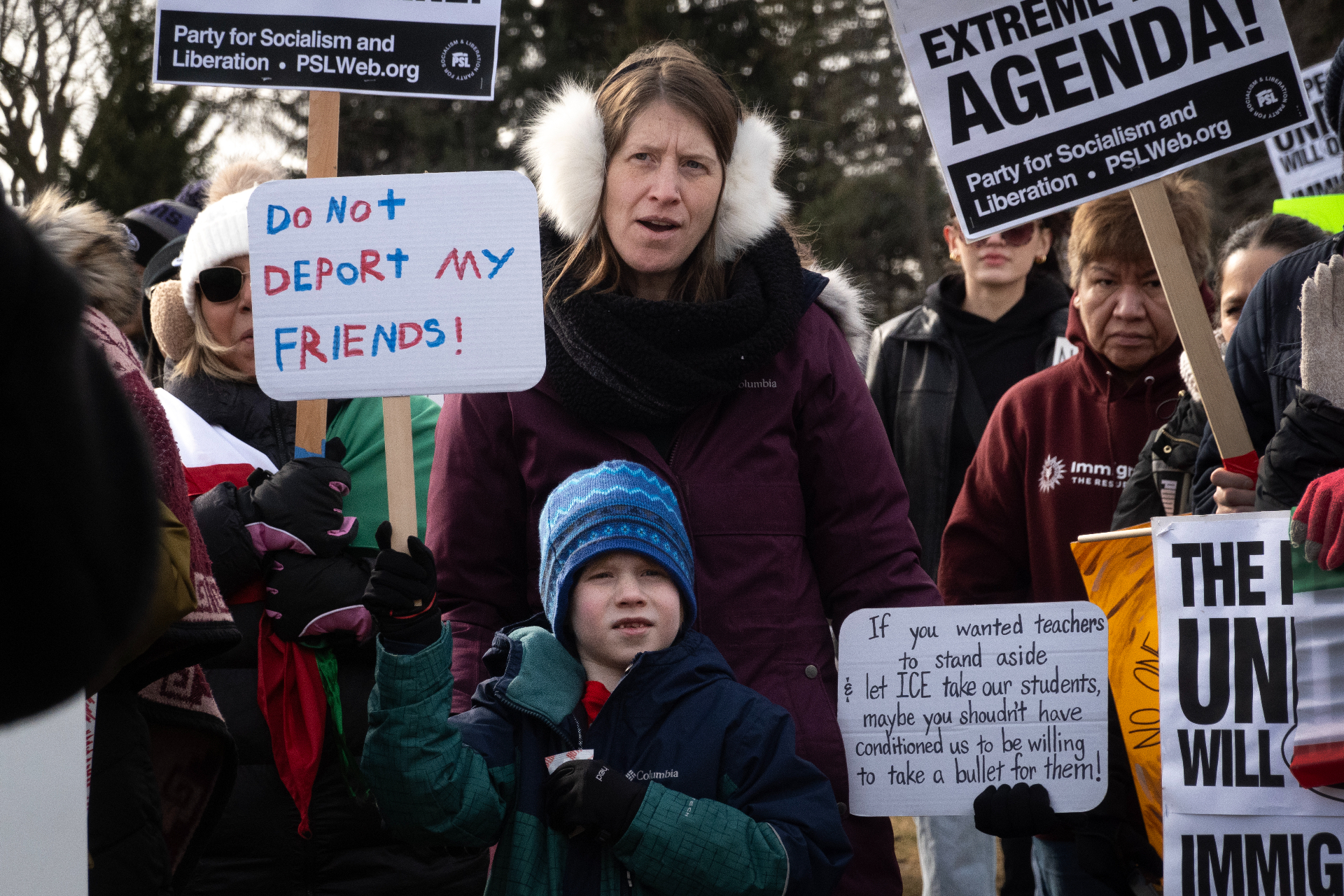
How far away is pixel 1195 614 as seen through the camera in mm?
2471

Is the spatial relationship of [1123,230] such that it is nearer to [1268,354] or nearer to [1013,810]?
[1268,354]

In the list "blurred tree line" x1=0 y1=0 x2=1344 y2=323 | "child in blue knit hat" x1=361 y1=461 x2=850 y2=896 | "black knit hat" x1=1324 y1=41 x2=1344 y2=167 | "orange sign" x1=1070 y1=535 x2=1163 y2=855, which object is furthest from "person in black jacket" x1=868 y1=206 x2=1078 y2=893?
"blurred tree line" x1=0 y1=0 x2=1344 y2=323

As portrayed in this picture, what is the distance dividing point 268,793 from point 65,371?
219 cm

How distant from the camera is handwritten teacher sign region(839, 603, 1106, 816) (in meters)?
2.39

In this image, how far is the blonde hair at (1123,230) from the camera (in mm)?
3627

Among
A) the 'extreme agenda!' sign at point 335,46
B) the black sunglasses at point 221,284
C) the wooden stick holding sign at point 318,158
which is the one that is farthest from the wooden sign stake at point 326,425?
the black sunglasses at point 221,284

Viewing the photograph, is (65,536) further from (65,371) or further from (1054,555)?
(1054,555)

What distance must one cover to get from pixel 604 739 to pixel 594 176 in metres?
1.04

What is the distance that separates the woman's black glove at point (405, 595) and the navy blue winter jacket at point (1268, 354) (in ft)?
4.90

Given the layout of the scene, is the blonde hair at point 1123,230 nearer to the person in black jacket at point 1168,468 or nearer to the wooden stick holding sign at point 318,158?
the person in black jacket at point 1168,468

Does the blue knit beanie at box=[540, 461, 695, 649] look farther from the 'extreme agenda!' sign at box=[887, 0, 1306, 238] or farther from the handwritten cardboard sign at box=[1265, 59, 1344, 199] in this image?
the handwritten cardboard sign at box=[1265, 59, 1344, 199]

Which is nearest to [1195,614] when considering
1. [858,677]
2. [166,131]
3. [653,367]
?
[858,677]

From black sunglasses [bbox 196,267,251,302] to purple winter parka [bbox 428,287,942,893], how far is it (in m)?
0.79

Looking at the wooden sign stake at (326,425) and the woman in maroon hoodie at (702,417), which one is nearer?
the wooden sign stake at (326,425)
